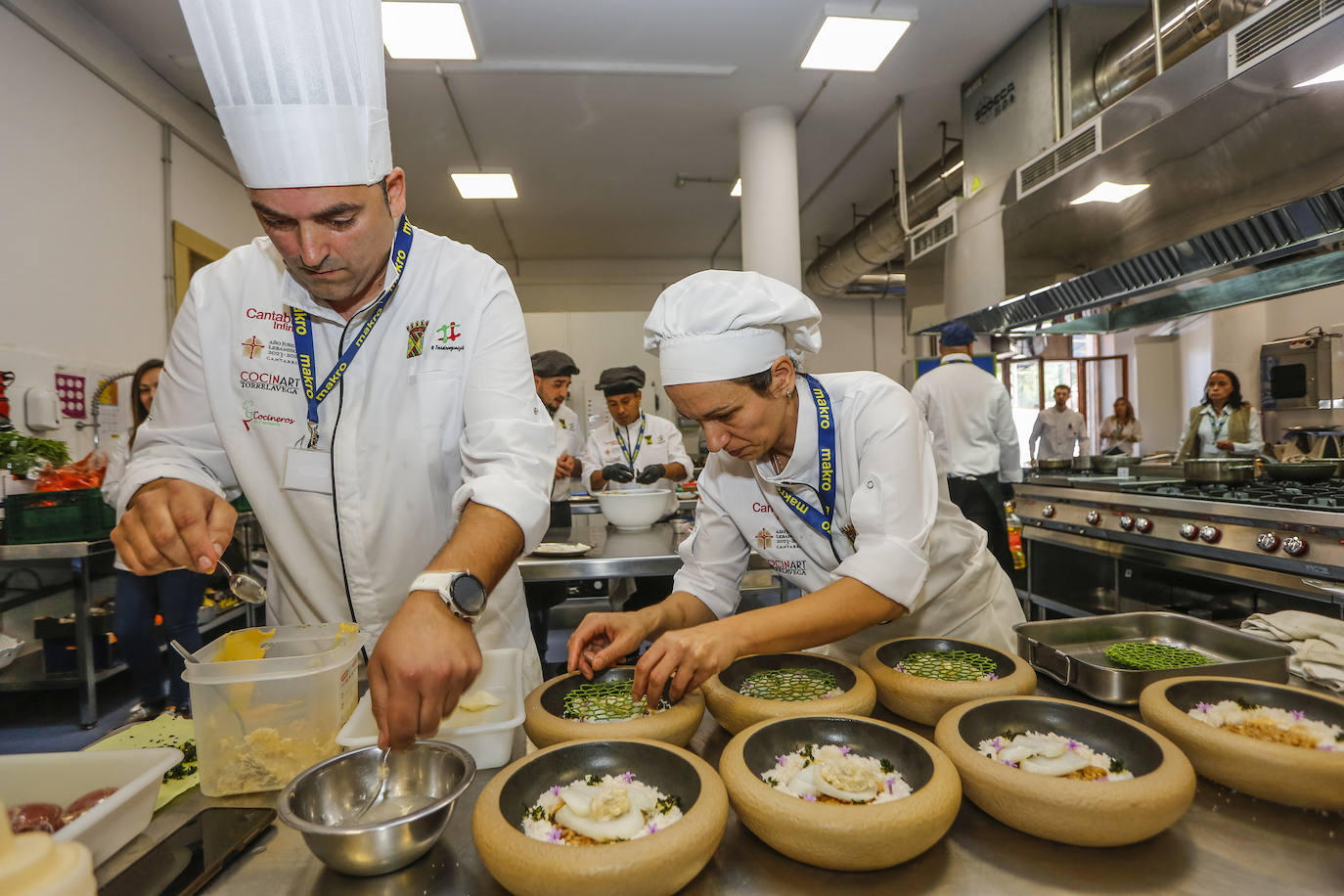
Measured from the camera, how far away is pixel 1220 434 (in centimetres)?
402

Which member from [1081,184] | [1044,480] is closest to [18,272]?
[1081,184]

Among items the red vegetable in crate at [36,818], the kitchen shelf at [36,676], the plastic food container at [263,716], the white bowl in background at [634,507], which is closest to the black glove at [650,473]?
the white bowl in background at [634,507]

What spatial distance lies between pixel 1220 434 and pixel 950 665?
3.92 m

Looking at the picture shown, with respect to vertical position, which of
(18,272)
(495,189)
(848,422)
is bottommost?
(848,422)

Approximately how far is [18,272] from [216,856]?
12.4 ft

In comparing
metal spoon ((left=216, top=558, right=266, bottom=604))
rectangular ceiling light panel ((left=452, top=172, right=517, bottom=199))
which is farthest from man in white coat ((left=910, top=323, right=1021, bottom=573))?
rectangular ceiling light panel ((left=452, top=172, right=517, bottom=199))

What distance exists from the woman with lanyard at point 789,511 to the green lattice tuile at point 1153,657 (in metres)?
0.34

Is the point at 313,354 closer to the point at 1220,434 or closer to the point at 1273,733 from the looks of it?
the point at 1273,733

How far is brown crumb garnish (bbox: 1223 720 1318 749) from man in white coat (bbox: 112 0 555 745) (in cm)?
102

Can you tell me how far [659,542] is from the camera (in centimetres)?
271

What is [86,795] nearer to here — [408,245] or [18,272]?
[408,245]

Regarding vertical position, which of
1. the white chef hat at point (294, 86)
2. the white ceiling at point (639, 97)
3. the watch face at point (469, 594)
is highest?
the white ceiling at point (639, 97)

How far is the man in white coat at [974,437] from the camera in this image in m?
4.19

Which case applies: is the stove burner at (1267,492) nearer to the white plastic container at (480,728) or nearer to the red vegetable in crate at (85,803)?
the white plastic container at (480,728)
